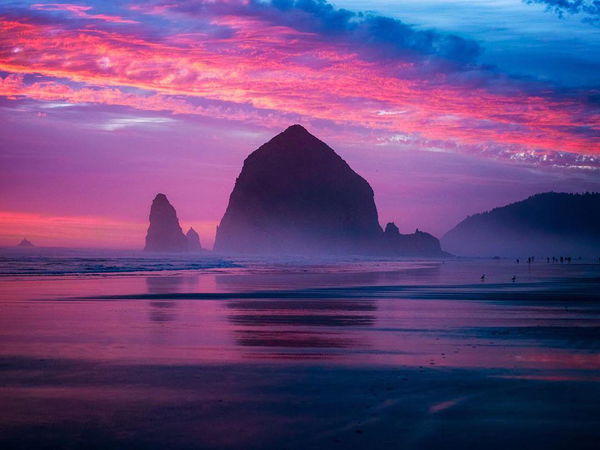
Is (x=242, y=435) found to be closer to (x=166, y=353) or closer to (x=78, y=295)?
(x=166, y=353)

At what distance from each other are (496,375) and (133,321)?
10.1m

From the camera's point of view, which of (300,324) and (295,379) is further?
(300,324)

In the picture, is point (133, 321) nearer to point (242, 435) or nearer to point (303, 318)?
point (303, 318)

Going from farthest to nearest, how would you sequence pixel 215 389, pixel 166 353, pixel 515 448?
pixel 166 353, pixel 215 389, pixel 515 448

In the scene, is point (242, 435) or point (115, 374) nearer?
point (242, 435)

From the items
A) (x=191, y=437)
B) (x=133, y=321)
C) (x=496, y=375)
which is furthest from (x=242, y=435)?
(x=133, y=321)

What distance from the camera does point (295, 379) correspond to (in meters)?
9.89

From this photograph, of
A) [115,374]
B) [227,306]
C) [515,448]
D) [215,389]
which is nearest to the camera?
[515,448]

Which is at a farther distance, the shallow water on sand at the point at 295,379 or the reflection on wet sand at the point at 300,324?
the reflection on wet sand at the point at 300,324

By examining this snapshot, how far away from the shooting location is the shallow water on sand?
700cm

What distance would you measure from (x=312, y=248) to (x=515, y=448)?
19327 centimetres

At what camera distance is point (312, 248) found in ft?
655

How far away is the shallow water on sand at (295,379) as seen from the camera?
700 centimetres

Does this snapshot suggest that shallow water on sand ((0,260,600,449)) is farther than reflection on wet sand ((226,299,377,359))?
No
